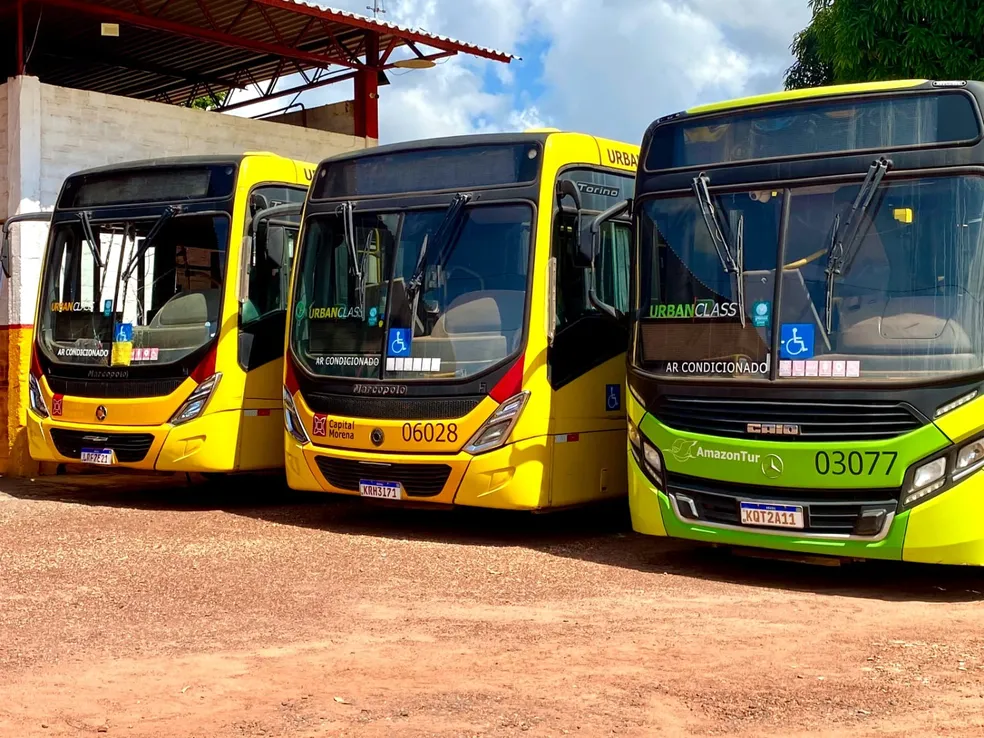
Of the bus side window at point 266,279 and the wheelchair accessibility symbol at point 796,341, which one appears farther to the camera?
the bus side window at point 266,279

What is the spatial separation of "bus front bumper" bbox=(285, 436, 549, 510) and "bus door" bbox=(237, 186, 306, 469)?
1861mm

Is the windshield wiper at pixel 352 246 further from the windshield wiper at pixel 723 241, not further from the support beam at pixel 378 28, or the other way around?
the support beam at pixel 378 28

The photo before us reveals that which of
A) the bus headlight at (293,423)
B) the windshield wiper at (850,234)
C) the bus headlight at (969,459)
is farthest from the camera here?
the bus headlight at (293,423)

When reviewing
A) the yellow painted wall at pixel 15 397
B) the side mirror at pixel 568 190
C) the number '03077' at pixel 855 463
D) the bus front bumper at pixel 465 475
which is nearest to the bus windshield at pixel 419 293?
the side mirror at pixel 568 190

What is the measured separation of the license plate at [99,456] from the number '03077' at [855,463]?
663 centimetres

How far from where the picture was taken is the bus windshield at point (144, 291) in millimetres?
12219

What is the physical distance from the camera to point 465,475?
399 inches

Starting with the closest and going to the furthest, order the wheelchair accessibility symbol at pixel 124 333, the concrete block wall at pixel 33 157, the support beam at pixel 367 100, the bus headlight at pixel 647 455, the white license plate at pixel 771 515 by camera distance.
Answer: the white license plate at pixel 771 515 → the bus headlight at pixel 647 455 → the wheelchair accessibility symbol at pixel 124 333 → the concrete block wall at pixel 33 157 → the support beam at pixel 367 100

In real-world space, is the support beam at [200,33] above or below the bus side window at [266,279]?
above

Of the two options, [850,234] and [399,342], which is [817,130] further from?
[399,342]

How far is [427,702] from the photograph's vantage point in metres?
5.70

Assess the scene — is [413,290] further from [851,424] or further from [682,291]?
[851,424]

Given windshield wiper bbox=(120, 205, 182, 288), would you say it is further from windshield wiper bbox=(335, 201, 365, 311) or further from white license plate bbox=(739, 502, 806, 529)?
white license plate bbox=(739, 502, 806, 529)

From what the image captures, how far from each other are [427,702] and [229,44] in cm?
1462
